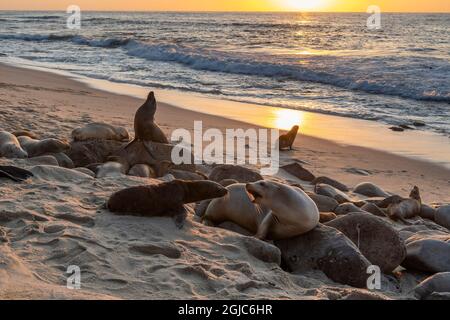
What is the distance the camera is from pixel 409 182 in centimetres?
832

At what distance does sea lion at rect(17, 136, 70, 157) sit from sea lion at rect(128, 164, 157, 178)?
100cm

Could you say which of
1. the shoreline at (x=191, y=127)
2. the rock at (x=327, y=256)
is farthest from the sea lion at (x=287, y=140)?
the rock at (x=327, y=256)

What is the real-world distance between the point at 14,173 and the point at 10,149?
1.33 meters

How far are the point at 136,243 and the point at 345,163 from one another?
18.8 ft

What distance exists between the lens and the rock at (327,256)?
4371 mm

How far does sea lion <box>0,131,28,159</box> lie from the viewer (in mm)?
6555

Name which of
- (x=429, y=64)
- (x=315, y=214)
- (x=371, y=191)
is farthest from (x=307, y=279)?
(x=429, y=64)

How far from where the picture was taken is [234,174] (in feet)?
21.9

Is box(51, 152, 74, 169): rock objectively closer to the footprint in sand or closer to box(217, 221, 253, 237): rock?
box(217, 221, 253, 237): rock

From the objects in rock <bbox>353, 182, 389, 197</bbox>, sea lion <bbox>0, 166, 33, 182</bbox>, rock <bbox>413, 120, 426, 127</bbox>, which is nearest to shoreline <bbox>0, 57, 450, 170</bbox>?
rock <bbox>413, 120, 426, 127</bbox>

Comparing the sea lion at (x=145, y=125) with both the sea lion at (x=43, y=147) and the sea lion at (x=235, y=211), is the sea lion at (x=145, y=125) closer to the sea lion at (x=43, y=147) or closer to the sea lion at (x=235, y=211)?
the sea lion at (x=43, y=147)

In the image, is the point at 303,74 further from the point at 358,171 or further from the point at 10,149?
the point at 10,149
